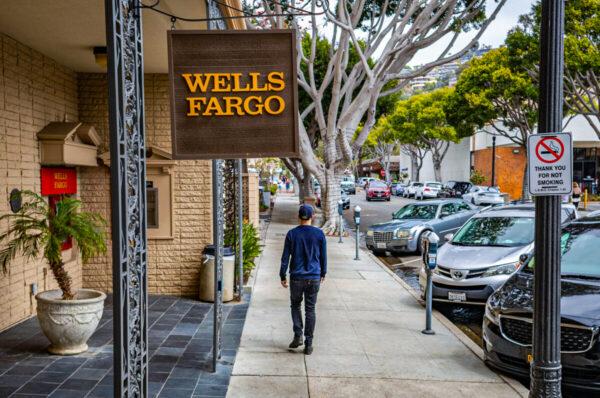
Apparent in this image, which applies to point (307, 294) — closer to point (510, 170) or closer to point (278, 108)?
point (278, 108)

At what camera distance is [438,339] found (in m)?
7.93

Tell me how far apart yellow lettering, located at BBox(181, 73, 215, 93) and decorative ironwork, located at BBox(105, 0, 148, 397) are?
54 centimetres

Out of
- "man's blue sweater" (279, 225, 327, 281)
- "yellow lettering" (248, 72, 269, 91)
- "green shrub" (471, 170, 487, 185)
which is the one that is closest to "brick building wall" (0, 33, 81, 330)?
"man's blue sweater" (279, 225, 327, 281)

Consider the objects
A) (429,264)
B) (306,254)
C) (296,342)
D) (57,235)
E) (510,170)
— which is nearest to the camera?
(57,235)

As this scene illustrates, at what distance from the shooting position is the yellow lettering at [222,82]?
466cm

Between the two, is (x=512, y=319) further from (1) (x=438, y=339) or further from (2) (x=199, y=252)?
(2) (x=199, y=252)

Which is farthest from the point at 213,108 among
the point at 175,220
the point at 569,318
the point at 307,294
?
the point at 175,220

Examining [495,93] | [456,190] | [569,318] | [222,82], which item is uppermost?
[495,93]

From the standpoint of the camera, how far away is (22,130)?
809 cm

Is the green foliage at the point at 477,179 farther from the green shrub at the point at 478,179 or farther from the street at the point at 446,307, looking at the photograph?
the street at the point at 446,307

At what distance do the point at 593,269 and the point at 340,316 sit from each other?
384 cm

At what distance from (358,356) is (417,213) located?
1114 centimetres

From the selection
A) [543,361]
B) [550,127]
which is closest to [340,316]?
[543,361]

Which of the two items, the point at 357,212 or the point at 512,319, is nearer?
the point at 512,319
